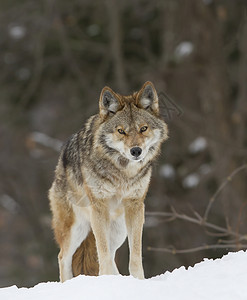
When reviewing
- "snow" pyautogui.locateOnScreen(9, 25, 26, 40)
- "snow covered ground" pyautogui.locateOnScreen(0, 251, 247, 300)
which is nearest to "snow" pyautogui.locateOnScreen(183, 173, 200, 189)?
"snow" pyautogui.locateOnScreen(9, 25, 26, 40)

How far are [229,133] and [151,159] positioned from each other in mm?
7609

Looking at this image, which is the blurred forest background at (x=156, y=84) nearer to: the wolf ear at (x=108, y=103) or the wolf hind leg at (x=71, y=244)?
the wolf hind leg at (x=71, y=244)

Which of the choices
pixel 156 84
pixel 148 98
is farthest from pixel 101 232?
pixel 156 84

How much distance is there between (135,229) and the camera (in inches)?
222

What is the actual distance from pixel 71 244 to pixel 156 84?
649cm

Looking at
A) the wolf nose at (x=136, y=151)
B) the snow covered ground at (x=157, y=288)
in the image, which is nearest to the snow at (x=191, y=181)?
the wolf nose at (x=136, y=151)

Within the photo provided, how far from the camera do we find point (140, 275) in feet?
18.2

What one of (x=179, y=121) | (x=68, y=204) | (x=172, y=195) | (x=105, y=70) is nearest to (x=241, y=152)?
(x=179, y=121)

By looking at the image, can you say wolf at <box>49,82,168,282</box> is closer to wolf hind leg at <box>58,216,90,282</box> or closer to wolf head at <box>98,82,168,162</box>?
wolf head at <box>98,82,168,162</box>

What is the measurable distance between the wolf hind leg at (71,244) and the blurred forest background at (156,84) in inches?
220

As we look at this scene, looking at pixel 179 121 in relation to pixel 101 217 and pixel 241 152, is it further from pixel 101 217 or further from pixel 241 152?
pixel 101 217

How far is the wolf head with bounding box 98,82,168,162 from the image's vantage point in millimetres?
5375

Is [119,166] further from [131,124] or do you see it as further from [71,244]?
[71,244]

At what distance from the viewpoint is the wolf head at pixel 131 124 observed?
538 centimetres
